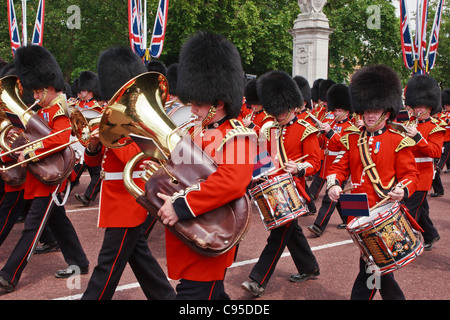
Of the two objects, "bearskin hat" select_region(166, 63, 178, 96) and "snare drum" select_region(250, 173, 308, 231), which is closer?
"snare drum" select_region(250, 173, 308, 231)

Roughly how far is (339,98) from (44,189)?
551cm

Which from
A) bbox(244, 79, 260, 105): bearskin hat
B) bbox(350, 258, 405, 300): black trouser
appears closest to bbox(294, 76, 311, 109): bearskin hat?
bbox(244, 79, 260, 105): bearskin hat

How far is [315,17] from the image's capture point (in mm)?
14688

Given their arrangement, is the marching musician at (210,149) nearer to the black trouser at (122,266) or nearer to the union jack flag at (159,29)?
the black trouser at (122,266)

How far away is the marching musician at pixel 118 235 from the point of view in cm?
328

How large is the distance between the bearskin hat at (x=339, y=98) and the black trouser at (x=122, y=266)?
18.4ft

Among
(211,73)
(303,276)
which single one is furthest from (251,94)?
(211,73)

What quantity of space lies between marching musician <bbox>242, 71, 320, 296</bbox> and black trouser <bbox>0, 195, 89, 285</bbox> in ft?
5.18

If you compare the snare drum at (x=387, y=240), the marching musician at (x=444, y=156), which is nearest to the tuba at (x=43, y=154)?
the snare drum at (x=387, y=240)

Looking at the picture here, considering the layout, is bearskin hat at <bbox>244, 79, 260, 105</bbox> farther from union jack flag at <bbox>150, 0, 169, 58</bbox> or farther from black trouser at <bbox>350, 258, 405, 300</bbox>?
black trouser at <bbox>350, 258, 405, 300</bbox>

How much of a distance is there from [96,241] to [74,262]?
1054 millimetres

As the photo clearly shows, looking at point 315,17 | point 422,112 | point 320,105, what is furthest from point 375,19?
point 422,112

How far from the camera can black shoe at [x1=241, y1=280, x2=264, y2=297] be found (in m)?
4.05
